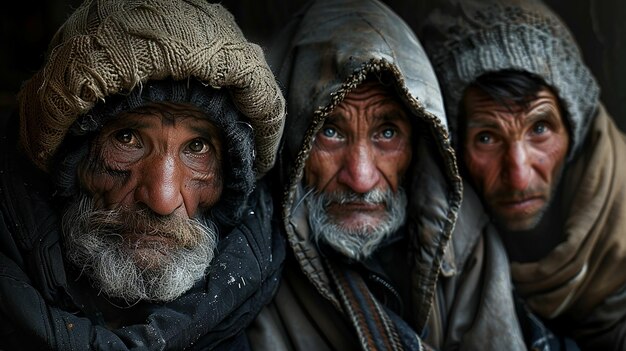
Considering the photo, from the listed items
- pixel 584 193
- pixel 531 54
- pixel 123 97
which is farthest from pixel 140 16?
pixel 584 193

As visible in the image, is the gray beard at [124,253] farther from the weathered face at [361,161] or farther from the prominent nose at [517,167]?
the prominent nose at [517,167]

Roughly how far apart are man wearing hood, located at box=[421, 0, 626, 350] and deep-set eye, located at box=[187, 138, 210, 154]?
934 mm

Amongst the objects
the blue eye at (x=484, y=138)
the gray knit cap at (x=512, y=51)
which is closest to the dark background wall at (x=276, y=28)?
the gray knit cap at (x=512, y=51)

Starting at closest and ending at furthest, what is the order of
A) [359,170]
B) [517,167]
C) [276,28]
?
[359,170] < [517,167] < [276,28]

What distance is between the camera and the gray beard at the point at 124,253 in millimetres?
2338

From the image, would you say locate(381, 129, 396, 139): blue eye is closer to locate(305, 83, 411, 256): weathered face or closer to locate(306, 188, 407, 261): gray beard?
locate(305, 83, 411, 256): weathered face

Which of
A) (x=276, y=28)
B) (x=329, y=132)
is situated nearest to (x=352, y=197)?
(x=329, y=132)

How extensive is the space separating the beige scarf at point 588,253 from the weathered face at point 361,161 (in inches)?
23.5

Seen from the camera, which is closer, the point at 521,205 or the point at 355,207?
the point at 355,207

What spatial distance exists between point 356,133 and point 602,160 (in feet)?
3.07

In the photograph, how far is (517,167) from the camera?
284 cm

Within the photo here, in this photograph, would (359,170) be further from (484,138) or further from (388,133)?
(484,138)

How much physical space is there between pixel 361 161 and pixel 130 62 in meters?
0.83

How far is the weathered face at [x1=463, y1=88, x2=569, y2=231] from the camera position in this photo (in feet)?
9.39
